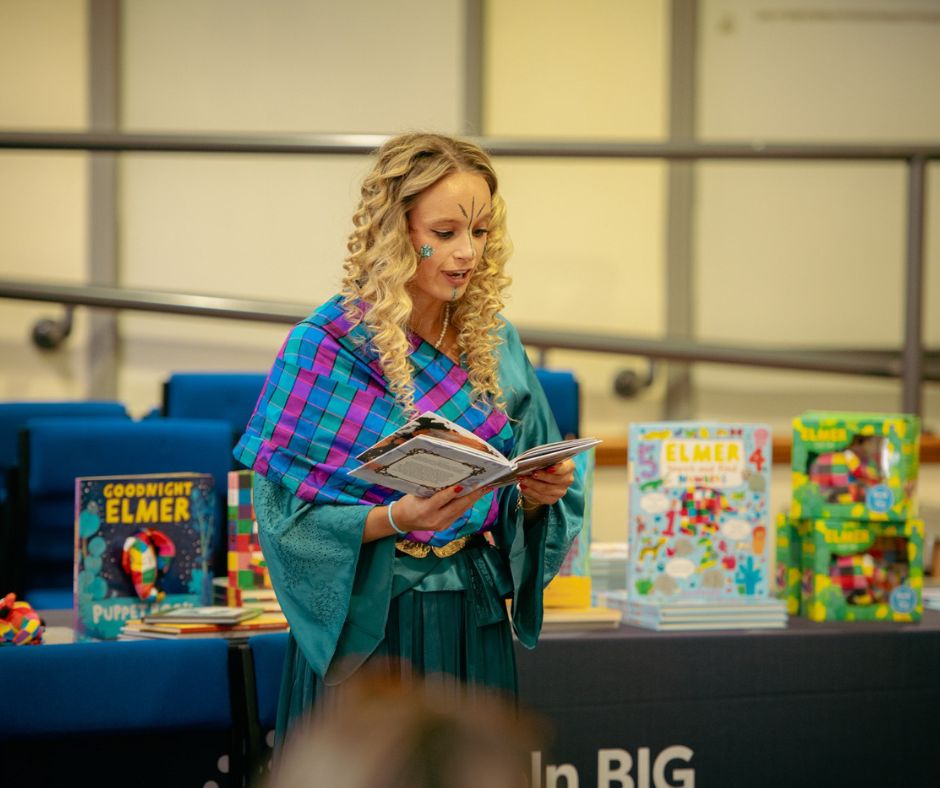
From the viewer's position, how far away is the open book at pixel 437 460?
154cm

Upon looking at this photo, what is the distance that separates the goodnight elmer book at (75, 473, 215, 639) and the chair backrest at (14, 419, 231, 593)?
0.72 metres

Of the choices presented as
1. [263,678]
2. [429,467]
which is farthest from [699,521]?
[429,467]

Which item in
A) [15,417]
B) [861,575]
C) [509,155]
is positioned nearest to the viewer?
[861,575]

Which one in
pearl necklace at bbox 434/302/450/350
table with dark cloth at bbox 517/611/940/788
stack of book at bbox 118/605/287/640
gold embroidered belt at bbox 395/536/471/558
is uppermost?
pearl necklace at bbox 434/302/450/350

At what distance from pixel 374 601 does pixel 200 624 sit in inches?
28.1

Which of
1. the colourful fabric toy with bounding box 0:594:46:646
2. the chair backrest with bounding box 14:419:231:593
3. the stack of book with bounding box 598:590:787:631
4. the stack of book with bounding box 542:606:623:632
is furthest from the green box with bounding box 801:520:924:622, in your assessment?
the colourful fabric toy with bounding box 0:594:46:646

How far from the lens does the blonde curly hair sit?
173cm

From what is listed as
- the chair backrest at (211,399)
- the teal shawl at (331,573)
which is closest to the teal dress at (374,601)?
the teal shawl at (331,573)

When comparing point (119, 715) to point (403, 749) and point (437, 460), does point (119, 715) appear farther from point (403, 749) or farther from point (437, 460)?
point (403, 749)

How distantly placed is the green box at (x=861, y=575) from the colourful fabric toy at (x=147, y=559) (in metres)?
1.38

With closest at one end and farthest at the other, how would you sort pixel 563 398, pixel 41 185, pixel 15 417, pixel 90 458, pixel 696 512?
pixel 696 512
pixel 90 458
pixel 563 398
pixel 15 417
pixel 41 185

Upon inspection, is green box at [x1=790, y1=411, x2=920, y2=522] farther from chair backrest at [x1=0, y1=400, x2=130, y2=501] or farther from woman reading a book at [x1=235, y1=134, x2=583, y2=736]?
chair backrest at [x1=0, y1=400, x2=130, y2=501]

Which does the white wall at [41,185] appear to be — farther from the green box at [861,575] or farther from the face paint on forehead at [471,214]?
the face paint on forehead at [471,214]

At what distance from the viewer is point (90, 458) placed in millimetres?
3254
